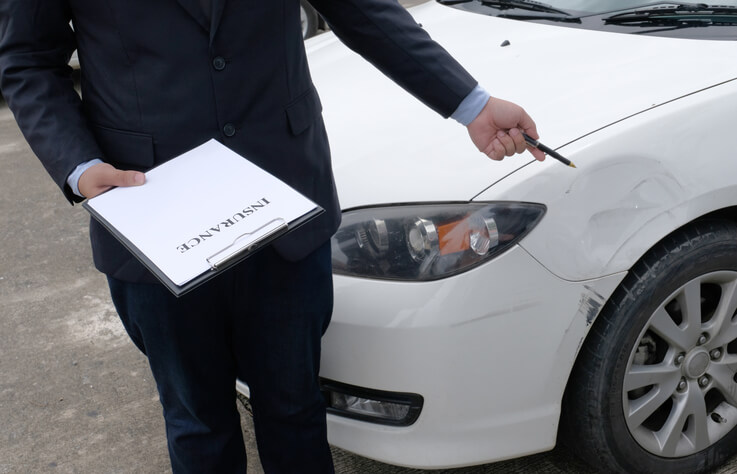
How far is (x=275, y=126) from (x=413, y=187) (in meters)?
0.42

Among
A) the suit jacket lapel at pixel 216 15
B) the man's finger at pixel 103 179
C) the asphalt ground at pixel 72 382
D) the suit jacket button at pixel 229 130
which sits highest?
the suit jacket lapel at pixel 216 15

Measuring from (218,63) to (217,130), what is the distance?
12 centimetres

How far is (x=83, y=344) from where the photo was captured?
9.82ft

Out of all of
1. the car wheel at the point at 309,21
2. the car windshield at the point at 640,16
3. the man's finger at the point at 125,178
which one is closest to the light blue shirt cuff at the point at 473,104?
the man's finger at the point at 125,178

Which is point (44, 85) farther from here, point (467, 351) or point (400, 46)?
point (467, 351)

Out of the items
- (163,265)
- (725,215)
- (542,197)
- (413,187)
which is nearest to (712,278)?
(725,215)

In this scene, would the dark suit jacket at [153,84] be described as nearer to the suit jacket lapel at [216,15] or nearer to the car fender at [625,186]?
the suit jacket lapel at [216,15]

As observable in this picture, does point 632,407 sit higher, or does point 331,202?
point 331,202

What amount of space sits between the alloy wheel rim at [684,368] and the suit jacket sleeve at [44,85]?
1294 mm

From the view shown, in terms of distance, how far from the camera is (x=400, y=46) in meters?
1.57

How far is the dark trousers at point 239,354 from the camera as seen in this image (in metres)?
1.55

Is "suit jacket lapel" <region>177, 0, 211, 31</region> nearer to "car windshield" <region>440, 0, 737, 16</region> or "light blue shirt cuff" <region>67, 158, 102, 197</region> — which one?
"light blue shirt cuff" <region>67, 158, 102, 197</region>

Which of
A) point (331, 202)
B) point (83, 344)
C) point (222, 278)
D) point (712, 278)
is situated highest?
point (331, 202)

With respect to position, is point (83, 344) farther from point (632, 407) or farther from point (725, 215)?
point (725, 215)
